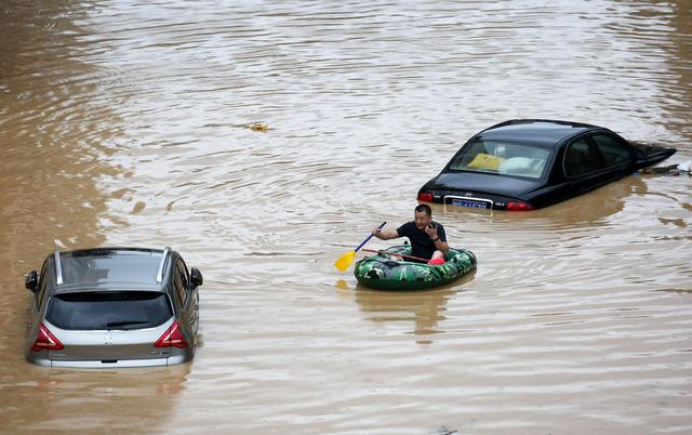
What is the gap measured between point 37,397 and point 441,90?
65.9ft

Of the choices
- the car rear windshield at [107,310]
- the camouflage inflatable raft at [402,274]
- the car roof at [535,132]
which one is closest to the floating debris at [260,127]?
the car roof at [535,132]

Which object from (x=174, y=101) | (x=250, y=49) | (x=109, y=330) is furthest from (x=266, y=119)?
(x=109, y=330)

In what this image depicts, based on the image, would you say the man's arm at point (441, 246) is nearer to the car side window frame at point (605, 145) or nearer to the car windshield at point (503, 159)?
the car windshield at point (503, 159)

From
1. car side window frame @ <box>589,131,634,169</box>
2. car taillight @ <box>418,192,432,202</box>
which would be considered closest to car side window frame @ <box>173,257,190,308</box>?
car taillight @ <box>418,192,432,202</box>

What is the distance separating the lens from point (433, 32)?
133ft

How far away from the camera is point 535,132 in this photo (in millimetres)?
23938

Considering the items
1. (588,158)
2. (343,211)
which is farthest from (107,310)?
(588,158)

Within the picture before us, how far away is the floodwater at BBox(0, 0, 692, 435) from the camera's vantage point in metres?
14.3

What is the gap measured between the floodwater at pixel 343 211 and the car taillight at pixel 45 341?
358 millimetres

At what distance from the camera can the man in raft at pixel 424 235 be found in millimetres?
18594

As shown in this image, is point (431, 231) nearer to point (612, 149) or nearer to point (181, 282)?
point (181, 282)

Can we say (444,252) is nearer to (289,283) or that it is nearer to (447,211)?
(289,283)

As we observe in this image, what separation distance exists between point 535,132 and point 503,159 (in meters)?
1.03

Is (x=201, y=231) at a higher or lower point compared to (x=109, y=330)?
lower
